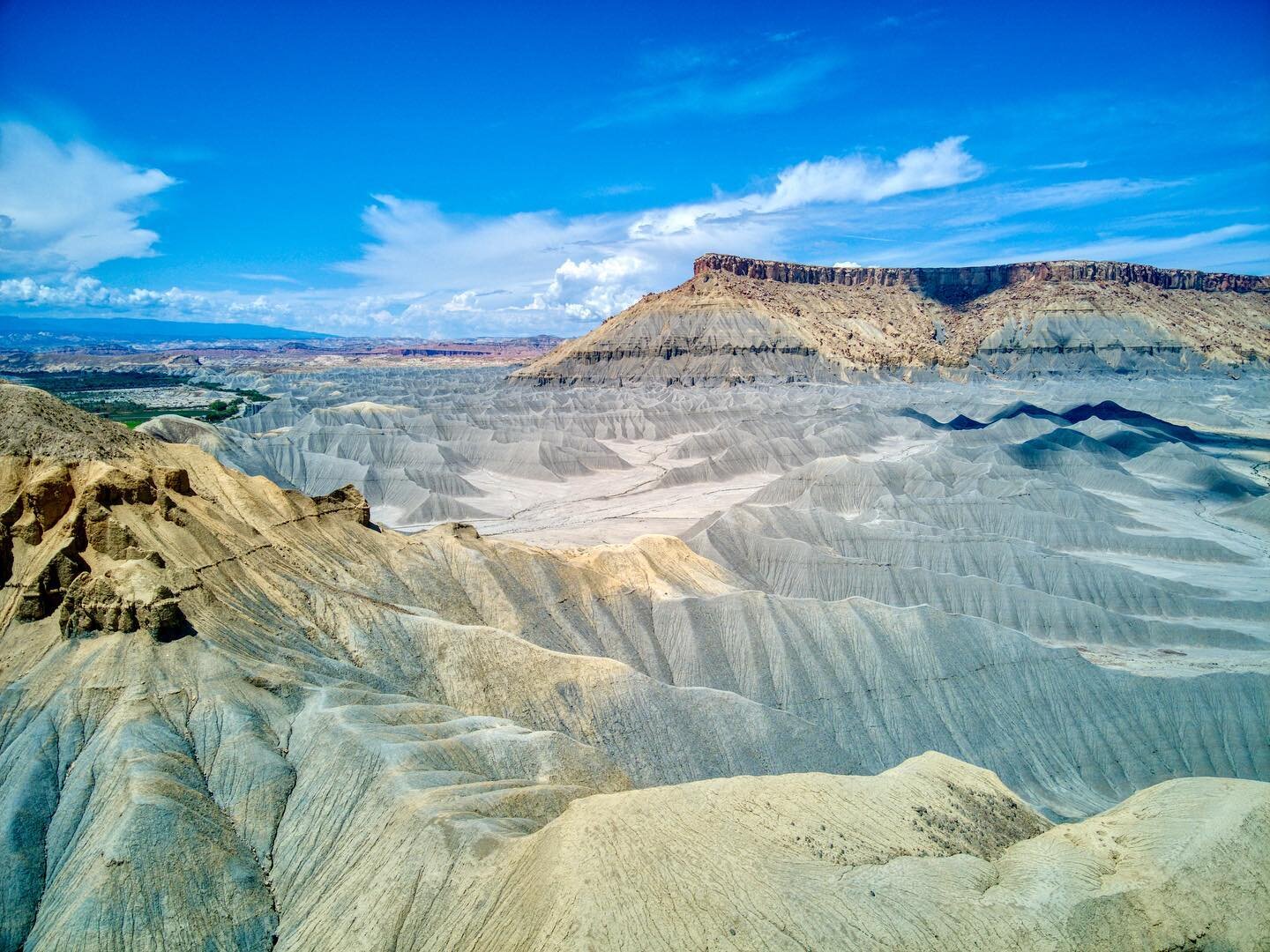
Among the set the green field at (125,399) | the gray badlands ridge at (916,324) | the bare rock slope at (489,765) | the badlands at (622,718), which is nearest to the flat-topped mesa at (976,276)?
the gray badlands ridge at (916,324)

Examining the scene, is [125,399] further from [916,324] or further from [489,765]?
[916,324]

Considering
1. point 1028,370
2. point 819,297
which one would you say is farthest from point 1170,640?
point 819,297

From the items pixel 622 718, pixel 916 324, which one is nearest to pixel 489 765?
pixel 622 718

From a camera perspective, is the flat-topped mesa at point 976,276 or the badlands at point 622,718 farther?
the flat-topped mesa at point 976,276

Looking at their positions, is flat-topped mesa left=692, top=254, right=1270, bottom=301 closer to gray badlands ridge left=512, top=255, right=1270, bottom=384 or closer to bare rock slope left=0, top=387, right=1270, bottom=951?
gray badlands ridge left=512, top=255, right=1270, bottom=384

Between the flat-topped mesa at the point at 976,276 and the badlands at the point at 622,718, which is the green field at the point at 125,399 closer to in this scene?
the badlands at the point at 622,718

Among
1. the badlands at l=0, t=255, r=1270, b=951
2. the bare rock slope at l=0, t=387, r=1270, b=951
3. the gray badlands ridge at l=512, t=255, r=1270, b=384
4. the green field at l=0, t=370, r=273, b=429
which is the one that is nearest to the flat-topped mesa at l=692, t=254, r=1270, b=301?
the gray badlands ridge at l=512, t=255, r=1270, b=384
